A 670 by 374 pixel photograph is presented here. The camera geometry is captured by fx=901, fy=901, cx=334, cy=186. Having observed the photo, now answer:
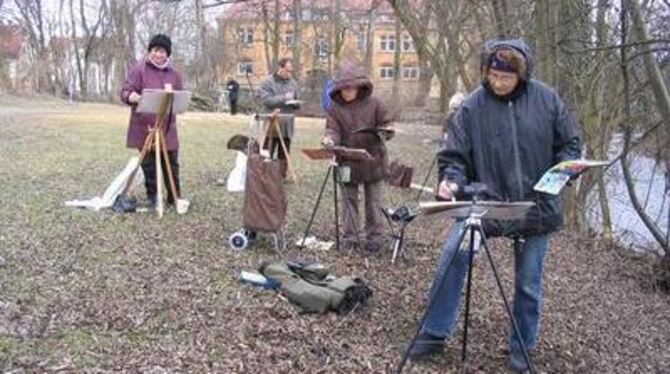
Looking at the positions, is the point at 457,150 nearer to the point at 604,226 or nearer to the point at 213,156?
the point at 604,226

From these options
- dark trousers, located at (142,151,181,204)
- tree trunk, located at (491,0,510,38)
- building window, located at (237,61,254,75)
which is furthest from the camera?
tree trunk, located at (491,0,510,38)

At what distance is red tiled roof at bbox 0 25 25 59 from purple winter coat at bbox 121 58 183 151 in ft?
130

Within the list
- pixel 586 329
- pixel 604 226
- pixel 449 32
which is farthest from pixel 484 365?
pixel 449 32

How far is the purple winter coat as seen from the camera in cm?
857

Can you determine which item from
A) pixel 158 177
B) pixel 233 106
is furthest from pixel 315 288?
pixel 233 106

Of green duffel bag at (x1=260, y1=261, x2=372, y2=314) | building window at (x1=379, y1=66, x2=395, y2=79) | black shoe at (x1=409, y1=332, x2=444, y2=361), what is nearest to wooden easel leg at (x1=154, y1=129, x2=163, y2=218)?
green duffel bag at (x1=260, y1=261, x2=372, y2=314)

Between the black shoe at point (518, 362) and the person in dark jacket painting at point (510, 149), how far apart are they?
0.33 m

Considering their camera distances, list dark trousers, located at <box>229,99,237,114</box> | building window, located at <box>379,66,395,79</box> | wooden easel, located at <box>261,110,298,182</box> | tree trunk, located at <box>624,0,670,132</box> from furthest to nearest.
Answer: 1. building window, located at <box>379,66,395,79</box>
2. dark trousers, located at <box>229,99,237,114</box>
3. wooden easel, located at <box>261,110,298,182</box>
4. tree trunk, located at <box>624,0,670,132</box>

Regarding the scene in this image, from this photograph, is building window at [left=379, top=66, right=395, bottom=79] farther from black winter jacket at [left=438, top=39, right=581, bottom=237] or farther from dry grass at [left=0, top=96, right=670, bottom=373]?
black winter jacket at [left=438, top=39, right=581, bottom=237]

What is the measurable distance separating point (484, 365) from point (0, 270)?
3.27 metres

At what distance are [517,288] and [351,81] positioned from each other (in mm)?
2989

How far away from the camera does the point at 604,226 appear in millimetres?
12320

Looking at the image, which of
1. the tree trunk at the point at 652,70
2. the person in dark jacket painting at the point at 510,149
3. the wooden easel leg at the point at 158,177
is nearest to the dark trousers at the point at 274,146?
the wooden easel leg at the point at 158,177

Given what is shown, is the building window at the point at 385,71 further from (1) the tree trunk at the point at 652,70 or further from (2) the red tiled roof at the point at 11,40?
(1) the tree trunk at the point at 652,70
